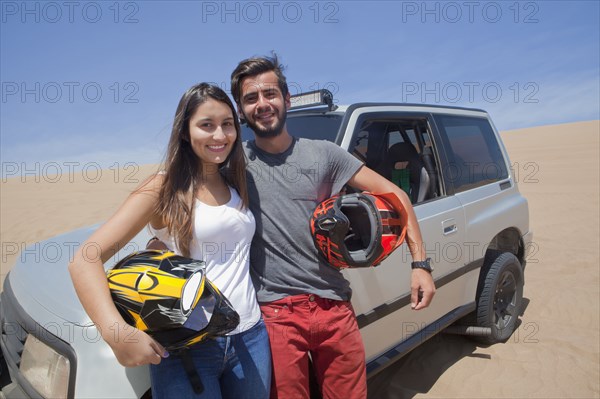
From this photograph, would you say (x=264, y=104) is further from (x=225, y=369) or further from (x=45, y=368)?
(x=45, y=368)

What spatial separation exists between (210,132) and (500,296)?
326 cm

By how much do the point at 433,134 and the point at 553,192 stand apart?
12.3 m

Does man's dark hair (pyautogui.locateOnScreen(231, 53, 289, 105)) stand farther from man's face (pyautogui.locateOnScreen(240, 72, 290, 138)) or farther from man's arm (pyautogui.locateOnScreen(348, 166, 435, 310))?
man's arm (pyautogui.locateOnScreen(348, 166, 435, 310))

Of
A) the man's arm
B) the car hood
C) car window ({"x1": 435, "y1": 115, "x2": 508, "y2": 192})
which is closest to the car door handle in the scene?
car window ({"x1": 435, "y1": 115, "x2": 508, "y2": 192})

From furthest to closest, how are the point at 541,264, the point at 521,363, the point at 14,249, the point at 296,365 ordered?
the point at 14,249, the point at 541,264, the point at 521,363, the point at 296,365

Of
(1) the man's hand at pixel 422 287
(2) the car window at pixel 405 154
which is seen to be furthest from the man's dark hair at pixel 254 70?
(2) the car window at pixel 405 154

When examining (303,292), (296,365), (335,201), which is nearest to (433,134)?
(335,201)

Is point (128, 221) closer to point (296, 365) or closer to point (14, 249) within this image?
point (296, 365)

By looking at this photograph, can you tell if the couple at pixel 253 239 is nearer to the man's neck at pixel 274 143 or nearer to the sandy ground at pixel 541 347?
the man's neck at pixel 274 143

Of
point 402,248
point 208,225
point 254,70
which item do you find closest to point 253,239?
point 208,225

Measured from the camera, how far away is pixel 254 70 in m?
1.94

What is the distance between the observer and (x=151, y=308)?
1.29 metres

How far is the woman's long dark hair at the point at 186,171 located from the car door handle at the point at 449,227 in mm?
1794

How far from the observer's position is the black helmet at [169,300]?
51.3 inches
